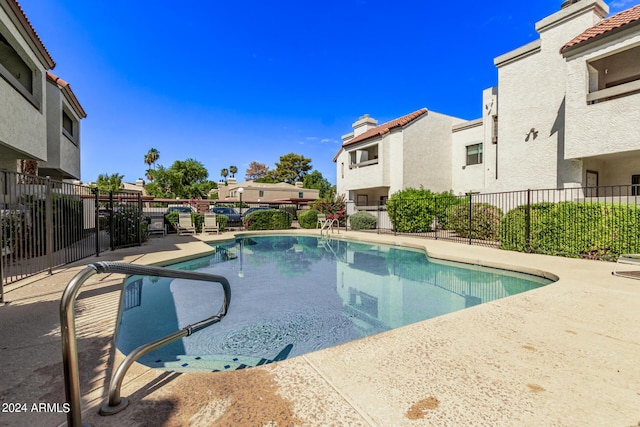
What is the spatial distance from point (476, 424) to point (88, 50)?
19.7m

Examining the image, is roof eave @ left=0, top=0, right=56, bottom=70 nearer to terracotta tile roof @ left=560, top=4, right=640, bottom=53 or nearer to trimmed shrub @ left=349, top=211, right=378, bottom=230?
trimmed shrub @ left=349, top=211, right=378, bottom=230

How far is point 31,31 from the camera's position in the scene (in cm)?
910

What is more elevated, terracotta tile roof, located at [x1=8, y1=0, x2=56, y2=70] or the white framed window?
terracotta tile roof, located at [x1=8, y1=0, x2=56, y2=70]

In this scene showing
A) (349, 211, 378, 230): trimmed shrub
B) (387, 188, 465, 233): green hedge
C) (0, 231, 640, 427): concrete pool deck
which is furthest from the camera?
(349, 211, 378, 230): trimmed shrub

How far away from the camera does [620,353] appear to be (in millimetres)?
2990

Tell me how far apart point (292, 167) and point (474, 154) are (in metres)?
44.1

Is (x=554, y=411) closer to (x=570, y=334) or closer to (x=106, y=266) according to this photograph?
(x=570, y=334)

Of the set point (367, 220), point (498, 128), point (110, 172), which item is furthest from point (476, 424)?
point (110, 172)

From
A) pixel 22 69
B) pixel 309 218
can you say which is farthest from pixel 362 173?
pixel 22 69

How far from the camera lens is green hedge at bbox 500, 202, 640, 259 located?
809cm

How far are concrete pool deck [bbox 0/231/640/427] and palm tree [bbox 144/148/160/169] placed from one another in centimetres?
6568

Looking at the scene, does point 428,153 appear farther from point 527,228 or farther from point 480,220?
point 527,228

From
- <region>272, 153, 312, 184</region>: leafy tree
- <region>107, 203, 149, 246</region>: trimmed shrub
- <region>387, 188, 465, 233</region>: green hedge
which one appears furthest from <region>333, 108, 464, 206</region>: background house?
<region>272, 153, 312, 184</region>: leafy tree

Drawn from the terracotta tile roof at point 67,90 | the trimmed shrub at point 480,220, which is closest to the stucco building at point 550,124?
the trimmed shrub at point 480,220
